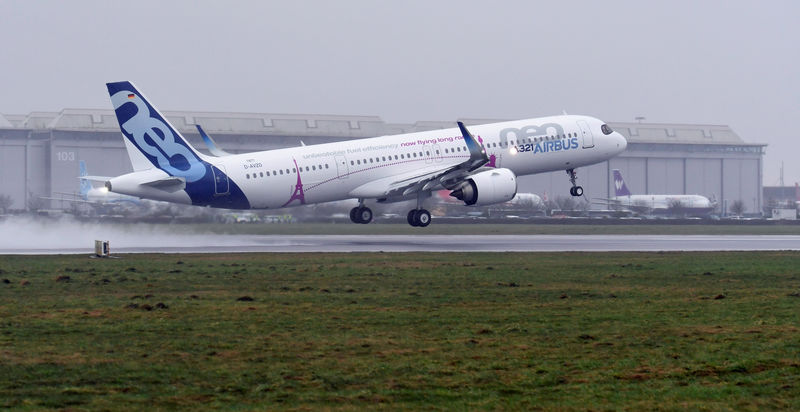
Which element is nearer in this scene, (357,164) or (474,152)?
(474,152)

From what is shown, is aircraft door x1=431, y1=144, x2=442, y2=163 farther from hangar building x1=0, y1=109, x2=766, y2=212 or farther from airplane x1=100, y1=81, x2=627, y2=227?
hangar building x1=0, y1=109, x2=766, y2=212

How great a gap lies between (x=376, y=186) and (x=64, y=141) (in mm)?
101648

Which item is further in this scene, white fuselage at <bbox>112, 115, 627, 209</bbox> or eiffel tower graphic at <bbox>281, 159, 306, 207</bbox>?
eiffel tower graphic at <bbox>281, 159, 306, 207</bbox>

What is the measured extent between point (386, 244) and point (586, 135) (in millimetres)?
15872

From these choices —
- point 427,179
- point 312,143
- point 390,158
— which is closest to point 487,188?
point 427,179

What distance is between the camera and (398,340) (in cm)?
1928

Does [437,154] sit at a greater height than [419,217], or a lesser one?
greater

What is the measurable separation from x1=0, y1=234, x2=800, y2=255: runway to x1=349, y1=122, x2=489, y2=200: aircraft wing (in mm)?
2648

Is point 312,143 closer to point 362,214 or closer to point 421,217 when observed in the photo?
point 362,214

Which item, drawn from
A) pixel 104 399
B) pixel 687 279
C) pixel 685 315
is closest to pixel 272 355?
pixel 104 399

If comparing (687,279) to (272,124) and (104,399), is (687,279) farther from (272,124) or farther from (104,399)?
(272,124)

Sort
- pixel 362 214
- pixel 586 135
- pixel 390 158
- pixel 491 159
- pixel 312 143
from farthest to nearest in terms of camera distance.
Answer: pixel 312 143, pixel 586 135, pixel 362 214, pixel 491 159, pixel 390 158

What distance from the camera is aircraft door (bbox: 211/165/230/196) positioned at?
5231cm

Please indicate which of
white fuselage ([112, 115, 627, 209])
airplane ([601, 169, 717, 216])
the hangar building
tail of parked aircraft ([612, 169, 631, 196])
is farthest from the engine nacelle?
tail of parked aircraft ([612, 169, 631, 196])
